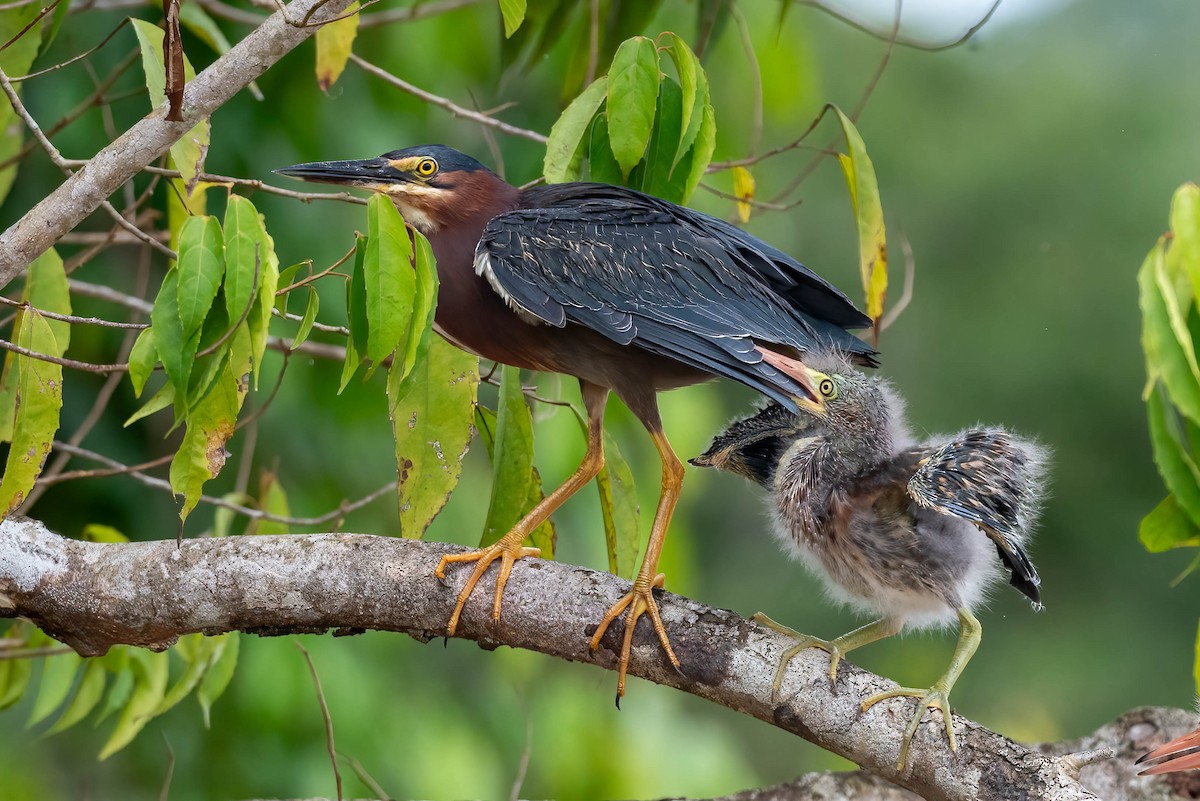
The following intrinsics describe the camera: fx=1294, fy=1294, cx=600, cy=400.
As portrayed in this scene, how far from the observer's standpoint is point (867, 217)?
282 centimetres

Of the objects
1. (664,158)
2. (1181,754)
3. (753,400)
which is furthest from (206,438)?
(753,400)

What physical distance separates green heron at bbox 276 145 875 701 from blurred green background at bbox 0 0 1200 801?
0.44m

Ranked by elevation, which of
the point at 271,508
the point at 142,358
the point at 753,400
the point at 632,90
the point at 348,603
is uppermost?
the point at 632,90

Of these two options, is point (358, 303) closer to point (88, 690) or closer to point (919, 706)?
point (919, 706)

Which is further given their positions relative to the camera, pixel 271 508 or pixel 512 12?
pixel 271 508

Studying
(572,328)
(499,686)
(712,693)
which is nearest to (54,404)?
(572,328)

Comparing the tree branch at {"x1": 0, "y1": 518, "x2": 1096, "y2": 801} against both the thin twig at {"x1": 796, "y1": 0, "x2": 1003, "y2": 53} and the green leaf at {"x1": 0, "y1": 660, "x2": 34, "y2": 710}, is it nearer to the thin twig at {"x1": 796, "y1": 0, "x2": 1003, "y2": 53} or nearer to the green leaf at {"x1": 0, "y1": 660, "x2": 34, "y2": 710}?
the green leaf at {"x1": 0, "y1": 660, "x2": 34, "y2": 710}

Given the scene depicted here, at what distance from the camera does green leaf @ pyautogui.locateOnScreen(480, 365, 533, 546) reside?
2713 millimetres

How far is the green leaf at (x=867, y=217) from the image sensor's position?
109 inches

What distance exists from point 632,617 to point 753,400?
6793 millimetres

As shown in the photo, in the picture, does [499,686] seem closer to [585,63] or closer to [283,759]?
[283,759]

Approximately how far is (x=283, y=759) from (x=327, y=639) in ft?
1.16

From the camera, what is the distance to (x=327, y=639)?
3.78m

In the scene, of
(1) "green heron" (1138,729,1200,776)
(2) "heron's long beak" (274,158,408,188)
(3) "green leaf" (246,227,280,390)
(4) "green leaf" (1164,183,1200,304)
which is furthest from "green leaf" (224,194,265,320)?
(1) "green heron" (1138,729,1200,776)
